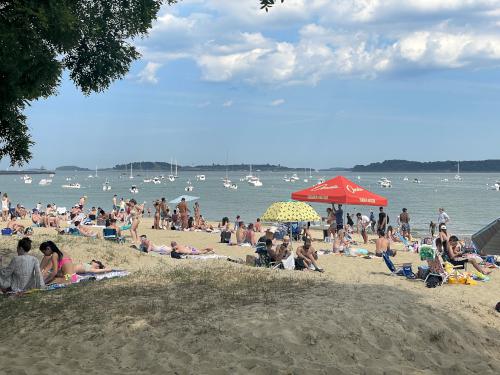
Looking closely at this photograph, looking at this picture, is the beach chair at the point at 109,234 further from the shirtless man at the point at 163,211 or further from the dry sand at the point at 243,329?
the shirtless man at the point at 163,211

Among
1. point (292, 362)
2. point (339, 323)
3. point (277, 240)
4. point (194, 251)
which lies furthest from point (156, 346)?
point (277, 240)

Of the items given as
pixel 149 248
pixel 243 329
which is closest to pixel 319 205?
pixel 149 248

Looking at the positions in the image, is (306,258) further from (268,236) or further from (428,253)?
(428,253)

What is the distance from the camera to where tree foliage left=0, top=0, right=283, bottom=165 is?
7879 millimetres

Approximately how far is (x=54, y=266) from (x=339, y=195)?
10.1 m

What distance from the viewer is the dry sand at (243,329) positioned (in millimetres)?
6367

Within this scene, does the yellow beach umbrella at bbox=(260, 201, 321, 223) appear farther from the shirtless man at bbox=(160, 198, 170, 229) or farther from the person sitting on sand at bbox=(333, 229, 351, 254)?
the shirtless man at bbox=(160, 198, 170, 229)

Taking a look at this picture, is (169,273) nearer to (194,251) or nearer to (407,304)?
(407,304)

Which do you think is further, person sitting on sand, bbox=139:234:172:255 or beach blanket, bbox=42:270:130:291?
person sitting on sand, bbox=139:234:172:255

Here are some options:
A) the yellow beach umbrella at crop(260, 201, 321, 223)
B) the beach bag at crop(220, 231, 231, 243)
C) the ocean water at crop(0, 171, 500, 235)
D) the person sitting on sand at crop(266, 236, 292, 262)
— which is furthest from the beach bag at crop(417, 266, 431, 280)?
the ocean water at crop(0, 171, 500, 235)

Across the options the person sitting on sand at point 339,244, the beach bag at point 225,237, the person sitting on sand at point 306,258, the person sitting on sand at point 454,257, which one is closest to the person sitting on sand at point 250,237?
the beach bag at point 225,237

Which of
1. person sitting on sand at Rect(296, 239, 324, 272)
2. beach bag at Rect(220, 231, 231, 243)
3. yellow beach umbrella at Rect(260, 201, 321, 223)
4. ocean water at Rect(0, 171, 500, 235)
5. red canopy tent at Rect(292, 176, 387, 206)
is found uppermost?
red canopy tent at Rect(292, 176, 387, 206)

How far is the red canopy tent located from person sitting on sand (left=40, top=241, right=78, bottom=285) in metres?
9.32

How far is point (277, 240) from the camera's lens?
21062 millimetres
